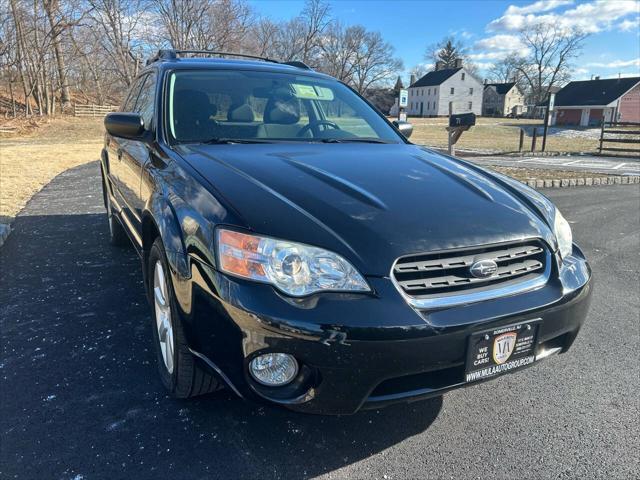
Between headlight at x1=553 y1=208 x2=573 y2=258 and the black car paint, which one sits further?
headlight at x1=553 y1=208 x2=573 y2=258

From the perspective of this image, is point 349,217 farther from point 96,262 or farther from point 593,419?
point 96,262

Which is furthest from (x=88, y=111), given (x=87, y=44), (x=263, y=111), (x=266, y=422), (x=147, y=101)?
(x=266, y=422)

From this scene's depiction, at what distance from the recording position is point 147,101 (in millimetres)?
3330

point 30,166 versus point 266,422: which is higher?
point 30,166

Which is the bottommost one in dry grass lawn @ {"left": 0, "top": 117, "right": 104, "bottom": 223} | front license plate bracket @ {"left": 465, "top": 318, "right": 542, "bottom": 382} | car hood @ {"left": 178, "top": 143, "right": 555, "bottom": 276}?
dry grass lawn @ {"left": 0, "top": 117, "right": 104, "bottom": 223}

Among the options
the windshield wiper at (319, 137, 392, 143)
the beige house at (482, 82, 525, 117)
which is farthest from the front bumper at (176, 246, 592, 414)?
the beige house at (482, 82, 525, 117)

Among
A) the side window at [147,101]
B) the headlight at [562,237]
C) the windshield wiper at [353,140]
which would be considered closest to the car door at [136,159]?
the side window at [147,101]

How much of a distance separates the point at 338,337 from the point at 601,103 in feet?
214

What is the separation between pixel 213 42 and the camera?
3512cm

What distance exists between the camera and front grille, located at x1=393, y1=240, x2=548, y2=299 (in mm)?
1807

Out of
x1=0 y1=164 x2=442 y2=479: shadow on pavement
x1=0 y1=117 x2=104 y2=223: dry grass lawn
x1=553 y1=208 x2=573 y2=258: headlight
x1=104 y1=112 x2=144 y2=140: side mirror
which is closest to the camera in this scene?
x1=0 y1=164 x2=442 y2=479: shadow on pavement

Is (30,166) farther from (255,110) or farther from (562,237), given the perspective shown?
(562,237)

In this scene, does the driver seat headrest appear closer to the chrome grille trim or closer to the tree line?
the chrome grille trim

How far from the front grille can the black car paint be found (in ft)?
0.14
